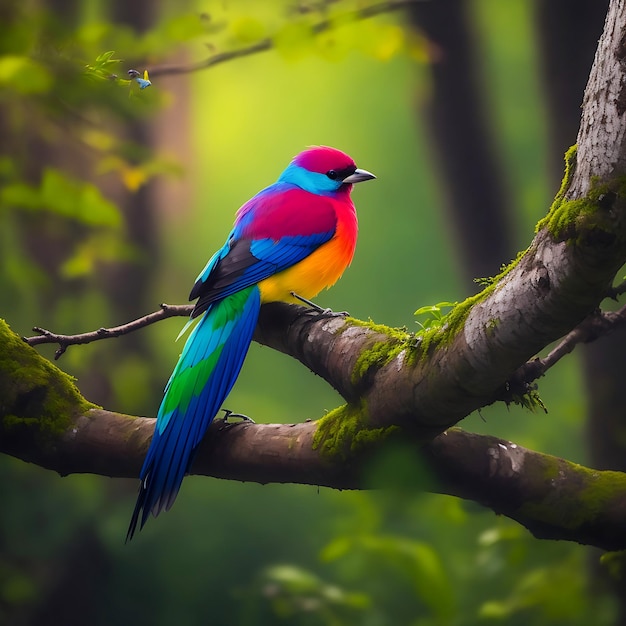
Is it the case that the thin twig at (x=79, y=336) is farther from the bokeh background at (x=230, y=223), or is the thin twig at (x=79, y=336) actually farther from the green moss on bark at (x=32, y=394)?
the bokeh background at (x=230, y=223)

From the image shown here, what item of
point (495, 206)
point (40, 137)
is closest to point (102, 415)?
point (495, 206)

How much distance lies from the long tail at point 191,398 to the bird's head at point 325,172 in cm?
67

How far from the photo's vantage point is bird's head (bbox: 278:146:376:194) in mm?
2568

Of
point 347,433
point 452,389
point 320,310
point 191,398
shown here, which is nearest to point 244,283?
point 320,310

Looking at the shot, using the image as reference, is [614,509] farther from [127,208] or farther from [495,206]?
[127,208]

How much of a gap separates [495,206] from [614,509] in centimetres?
205

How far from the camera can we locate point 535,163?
3.81 metres

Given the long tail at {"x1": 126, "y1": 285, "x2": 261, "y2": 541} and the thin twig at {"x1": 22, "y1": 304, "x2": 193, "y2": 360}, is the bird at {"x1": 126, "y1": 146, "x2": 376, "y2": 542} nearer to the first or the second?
the long tail at {"x1": 126, "y1": 285, "x2": 261, "y2": 541}

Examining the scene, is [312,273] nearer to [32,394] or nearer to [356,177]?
[356,177]

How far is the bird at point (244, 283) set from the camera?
5.98 ft

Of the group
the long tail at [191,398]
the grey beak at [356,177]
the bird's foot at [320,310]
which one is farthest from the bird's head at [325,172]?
the long tail at [191,398]

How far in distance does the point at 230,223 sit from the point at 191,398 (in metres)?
2.24

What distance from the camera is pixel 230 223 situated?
158 inches

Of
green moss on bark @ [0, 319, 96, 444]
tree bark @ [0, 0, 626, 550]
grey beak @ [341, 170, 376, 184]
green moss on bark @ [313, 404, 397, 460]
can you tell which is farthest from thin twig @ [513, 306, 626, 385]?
green moss on bark @ [0, 319, 96, 444]
